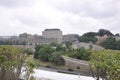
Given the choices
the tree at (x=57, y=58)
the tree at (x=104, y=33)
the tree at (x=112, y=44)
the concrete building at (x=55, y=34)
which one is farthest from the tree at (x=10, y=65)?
the concrete building at (x=55, y=34)

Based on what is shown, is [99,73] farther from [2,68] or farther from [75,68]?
[75,68]

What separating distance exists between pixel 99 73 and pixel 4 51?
3108 millimetres

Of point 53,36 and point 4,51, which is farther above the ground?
point 53,36

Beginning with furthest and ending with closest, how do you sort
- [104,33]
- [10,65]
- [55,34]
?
[55,34] < [104,33] < [10,65]

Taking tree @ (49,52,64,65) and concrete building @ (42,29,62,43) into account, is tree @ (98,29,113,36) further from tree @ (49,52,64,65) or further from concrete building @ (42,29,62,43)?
tree @ (49,52,64,65)

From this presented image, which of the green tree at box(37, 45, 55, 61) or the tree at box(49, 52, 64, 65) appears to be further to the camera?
the green tree at box(37, 45, 55, 61)

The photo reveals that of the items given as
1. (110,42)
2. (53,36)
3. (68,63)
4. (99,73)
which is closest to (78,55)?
(68,63)

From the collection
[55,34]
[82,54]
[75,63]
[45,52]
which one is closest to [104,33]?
[55,34]

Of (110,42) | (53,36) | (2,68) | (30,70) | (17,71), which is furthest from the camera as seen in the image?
(53,36)

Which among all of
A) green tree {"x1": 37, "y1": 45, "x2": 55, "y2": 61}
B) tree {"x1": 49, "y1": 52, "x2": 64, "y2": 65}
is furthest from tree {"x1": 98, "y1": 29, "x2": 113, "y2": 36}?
tree {"x1": 49, "y1": 52, "x2": 64, "y2": 65}

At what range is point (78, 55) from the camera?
27.2 metres

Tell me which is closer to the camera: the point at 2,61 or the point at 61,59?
the point at 2,61

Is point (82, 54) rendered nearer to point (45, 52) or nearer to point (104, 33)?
point (45, 52)

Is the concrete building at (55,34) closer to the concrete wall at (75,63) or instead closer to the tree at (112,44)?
the tree at (112,44)
